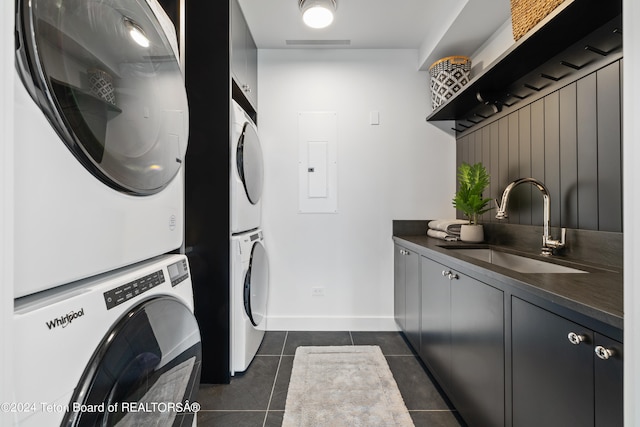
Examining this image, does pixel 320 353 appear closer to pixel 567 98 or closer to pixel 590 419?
pixel 590 419

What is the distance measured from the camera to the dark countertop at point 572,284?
75 cm

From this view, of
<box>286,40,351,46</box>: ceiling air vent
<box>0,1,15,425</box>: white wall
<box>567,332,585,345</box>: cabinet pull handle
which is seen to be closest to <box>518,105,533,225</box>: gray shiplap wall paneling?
<box>567,332,585,345</box>: cabinet pull handle

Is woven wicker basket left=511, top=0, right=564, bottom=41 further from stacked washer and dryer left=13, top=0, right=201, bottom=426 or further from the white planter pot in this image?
stacked washer and dryer left=13, top=0, right=201, bottom=426

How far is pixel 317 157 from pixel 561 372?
2261 mm

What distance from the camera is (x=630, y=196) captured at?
57 centimetres

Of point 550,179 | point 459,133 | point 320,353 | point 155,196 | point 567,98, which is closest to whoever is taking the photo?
point 155,196

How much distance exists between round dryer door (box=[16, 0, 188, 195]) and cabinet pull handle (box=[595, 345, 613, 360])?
3.99ft

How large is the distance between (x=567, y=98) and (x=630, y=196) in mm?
1334

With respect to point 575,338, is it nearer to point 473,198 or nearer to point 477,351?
point 477,351

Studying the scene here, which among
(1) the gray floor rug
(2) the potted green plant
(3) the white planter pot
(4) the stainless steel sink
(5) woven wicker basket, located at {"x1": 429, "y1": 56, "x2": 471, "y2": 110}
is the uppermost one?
(5) woven wicker basket, located at {"x1": 429, "y1": 56, "x2": 471, "y2": 110}

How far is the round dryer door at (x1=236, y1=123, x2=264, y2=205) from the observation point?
2006 millimetres

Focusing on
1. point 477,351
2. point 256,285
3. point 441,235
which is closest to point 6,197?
point 477,351

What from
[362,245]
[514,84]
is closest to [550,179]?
[514,84]

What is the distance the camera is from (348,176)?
283 centimetres
